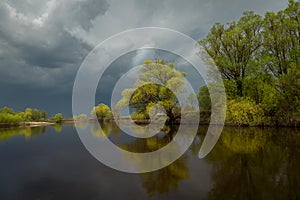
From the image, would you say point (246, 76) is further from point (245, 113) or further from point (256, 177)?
point (256, 177)

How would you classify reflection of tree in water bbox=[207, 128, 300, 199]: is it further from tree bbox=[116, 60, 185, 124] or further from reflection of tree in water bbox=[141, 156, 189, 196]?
tree bbox=[116, 60, 185, 124]

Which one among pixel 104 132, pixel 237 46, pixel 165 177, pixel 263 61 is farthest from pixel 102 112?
pixel 165 177

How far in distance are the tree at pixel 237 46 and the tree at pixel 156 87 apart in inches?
266

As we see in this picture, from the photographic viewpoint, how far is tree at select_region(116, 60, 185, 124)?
93.1 ft

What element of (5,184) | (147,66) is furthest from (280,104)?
(5,184)

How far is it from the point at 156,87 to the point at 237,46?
541 inches

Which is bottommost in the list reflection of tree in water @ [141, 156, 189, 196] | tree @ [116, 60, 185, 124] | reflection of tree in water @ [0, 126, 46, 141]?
reflection of tree in water @ [141, 156, 189, 196]

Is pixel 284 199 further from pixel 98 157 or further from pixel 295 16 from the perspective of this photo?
pixel 295 16

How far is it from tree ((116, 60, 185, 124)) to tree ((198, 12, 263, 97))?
676 cm

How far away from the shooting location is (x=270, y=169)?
21.5ft

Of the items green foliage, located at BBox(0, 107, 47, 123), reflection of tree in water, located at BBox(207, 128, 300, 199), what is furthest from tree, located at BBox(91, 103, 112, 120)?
reflection of tree in water, located at BBox(207, 128, 300, 199)

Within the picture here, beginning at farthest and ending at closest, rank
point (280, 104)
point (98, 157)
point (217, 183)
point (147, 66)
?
point (147, 66) → point (280, 104) → point (98, 157) → point (217, 183)

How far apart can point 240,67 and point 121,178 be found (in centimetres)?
2739

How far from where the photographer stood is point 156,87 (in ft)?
95.6
